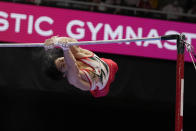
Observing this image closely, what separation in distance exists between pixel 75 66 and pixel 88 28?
2459 mm

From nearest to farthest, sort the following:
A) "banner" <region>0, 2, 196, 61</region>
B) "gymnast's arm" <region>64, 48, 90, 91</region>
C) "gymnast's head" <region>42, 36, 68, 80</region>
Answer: "gymnast's arm" <region>64, 48, 90, 91</region>
"gymnast's head" <region>42, 36, 68, 80</region>
"banner" <region>0, 2, 196, 61</region>

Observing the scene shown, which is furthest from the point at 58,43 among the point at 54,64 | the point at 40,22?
the point at 40,22

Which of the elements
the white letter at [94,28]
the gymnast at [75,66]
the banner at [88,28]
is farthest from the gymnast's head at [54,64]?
the white letter at [94,28]

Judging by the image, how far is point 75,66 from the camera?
2.70m

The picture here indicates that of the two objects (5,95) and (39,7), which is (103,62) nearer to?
(39,7)

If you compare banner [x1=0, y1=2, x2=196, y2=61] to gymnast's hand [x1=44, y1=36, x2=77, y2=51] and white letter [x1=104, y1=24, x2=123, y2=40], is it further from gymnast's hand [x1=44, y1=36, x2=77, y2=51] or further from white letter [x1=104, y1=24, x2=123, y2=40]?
gymnast's hand [x1=44, y1=36, x2=77, y2=51]

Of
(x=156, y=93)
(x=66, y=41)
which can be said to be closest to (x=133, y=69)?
(x=156, y=93)

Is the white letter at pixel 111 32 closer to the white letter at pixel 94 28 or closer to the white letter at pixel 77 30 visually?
the white letter at pixel 94 28

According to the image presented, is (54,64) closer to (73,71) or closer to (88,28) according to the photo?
(73,71)

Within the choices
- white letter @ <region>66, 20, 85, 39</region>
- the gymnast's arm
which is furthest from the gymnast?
white letter @ <region>66, 20, 85, 39</region>

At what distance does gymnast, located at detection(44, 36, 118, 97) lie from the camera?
2713 millimetres

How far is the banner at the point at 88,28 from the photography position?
16.3ft

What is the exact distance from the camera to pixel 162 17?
17.4ft

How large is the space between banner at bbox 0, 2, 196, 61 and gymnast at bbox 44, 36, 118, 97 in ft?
6.54
